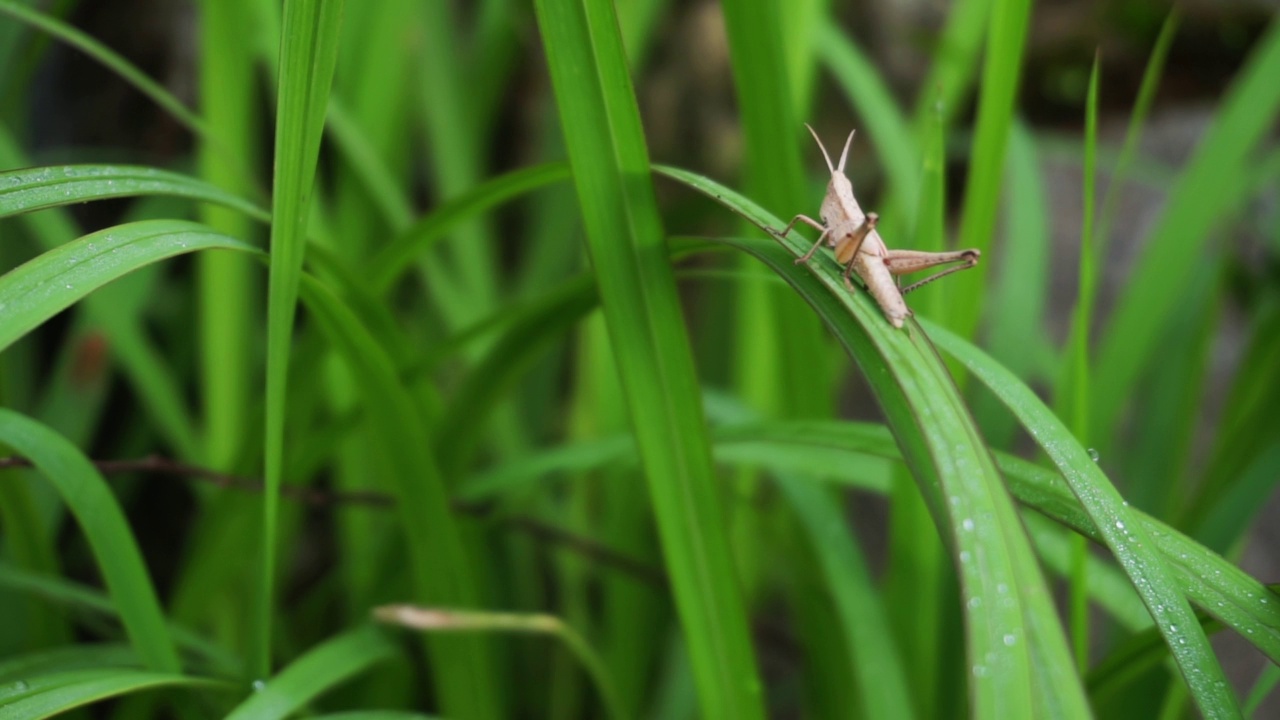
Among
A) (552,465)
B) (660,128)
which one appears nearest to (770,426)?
(552,465)

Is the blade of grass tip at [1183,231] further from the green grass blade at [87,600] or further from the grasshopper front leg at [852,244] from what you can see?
the green grass blade at [87,600]

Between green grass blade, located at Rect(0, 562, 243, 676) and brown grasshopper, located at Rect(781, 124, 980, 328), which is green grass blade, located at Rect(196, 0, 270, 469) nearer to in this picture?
green grass blade, located at Rect(0, 562, 243, 676)

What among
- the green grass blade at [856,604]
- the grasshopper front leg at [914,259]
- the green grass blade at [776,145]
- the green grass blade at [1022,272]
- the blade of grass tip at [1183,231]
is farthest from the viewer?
the green grass blade at [1022,272]

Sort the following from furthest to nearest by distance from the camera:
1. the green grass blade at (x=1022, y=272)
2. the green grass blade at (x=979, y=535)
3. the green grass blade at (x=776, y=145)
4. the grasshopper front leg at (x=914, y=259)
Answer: the green grass blade at (x=1022, y=272) < the green grass blade at (x=776, y=145) < the grasshopper front leg at (x=914, y=259) < the green grass blade at (x=979, y=535)

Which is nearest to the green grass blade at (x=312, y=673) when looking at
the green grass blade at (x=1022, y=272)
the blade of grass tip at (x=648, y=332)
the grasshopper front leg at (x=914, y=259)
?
the blade of grass tip at (x=648, y=332)

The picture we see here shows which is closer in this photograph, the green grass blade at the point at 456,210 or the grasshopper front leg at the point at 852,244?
the grasshopper front leg at the point at 852,244
